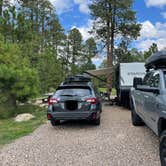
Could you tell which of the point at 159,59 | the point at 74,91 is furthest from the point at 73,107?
the point at 159,59

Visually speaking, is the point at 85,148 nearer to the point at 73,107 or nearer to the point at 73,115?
the point at 73,115

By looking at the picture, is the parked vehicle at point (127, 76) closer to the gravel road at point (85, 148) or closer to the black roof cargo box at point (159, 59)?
the gravel road at point (85, 148)

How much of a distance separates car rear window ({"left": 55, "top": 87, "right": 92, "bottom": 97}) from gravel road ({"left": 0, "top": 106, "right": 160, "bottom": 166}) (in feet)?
3.71

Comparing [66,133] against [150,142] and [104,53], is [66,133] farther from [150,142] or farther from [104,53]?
[104,53]

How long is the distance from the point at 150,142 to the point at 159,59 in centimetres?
218

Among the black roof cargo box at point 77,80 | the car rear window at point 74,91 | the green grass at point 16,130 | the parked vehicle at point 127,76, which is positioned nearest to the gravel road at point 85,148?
the green grass at point 16,130

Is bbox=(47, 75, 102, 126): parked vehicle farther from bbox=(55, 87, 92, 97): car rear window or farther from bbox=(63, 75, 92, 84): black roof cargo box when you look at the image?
bbox=(63, 75, 92, 84): black roof cargo box

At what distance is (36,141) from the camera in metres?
6.86

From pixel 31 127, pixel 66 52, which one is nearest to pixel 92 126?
pixel 31 127

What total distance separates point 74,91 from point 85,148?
2933 millimetres

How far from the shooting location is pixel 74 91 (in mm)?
8688

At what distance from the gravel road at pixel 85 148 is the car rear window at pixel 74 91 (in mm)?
1132

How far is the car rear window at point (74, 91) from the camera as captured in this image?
28.0ft

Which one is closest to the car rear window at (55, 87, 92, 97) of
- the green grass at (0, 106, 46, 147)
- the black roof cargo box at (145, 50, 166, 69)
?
the green grass at (0, 106, 46, 147)
